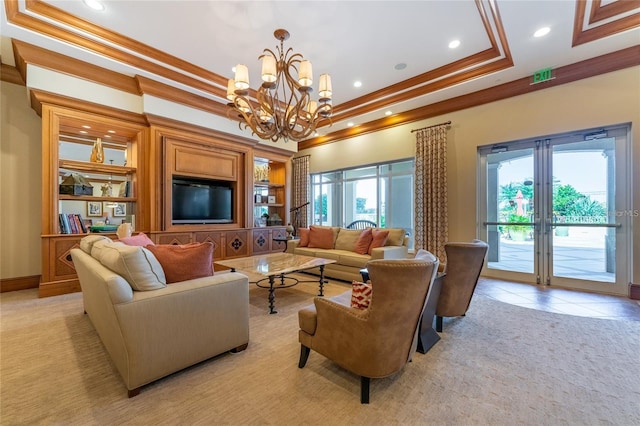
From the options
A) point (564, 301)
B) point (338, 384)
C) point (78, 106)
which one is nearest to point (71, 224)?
point (78, 106)

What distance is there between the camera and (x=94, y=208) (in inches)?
174

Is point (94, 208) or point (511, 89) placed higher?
point (511, 89)

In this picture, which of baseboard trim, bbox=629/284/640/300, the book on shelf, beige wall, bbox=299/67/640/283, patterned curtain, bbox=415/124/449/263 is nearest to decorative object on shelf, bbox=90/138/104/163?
the book on shelf

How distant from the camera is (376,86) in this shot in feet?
16.3

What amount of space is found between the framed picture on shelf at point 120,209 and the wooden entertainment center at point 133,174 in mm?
15

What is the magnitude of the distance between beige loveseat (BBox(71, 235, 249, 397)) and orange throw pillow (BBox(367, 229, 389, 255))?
264cm

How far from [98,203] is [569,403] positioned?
626cm

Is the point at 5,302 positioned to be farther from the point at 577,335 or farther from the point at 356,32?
the point at 577,335

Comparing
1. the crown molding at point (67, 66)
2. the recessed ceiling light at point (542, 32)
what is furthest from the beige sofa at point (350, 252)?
the crown molding at point (67, 66)

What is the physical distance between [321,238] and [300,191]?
9.99 feet

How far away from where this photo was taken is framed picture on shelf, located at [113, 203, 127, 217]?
4621mm

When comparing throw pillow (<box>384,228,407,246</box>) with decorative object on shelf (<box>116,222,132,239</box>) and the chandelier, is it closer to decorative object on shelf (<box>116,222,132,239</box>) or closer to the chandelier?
the chandelier

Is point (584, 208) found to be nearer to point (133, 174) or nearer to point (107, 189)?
point (133, 174)

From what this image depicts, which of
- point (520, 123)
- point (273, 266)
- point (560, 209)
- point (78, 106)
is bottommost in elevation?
point (273, 266)
